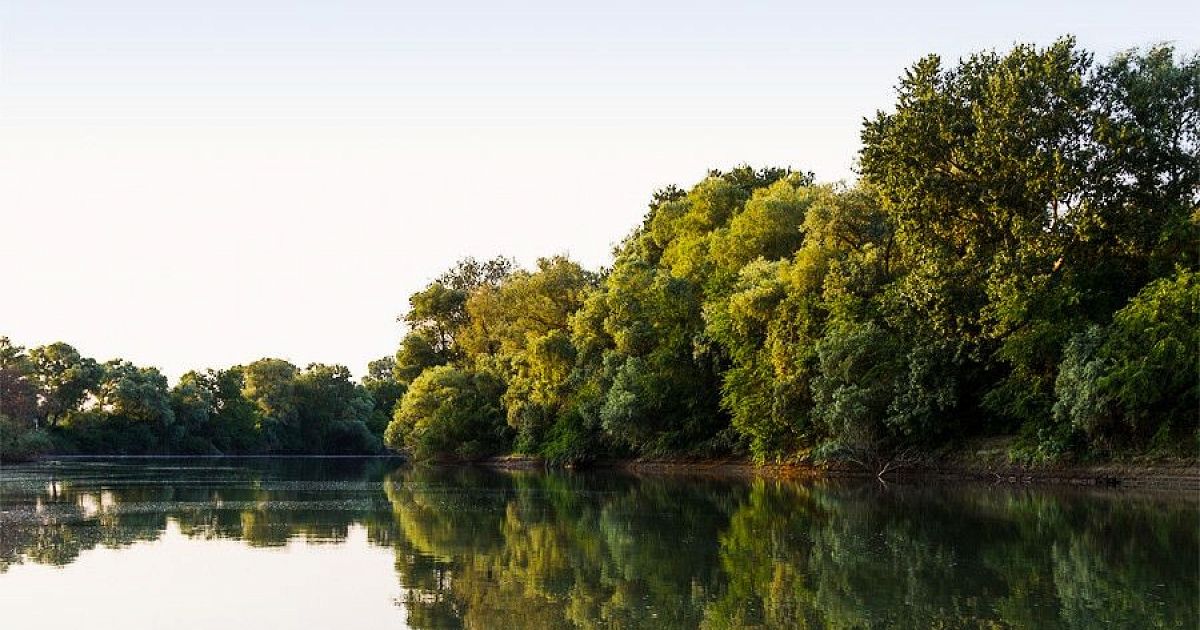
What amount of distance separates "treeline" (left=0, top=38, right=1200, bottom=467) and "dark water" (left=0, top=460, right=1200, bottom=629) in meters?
5.86

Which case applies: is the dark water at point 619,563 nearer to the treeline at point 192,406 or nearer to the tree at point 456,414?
the tree at point 456,414

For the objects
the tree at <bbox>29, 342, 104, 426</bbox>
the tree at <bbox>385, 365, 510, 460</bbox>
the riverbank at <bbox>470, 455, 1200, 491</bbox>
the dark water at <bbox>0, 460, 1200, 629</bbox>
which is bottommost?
the dark water at <bbox>0, 460, 1200, 629</bbox>

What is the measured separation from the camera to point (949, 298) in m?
47.5

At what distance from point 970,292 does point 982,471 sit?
23.4ft

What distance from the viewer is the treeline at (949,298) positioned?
4419 cm

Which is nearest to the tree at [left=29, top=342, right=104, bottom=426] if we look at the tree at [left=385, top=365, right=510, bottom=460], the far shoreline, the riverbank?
the tree at [left=385, top=365, right=510, bottom=460]

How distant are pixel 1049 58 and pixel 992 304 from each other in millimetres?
8789

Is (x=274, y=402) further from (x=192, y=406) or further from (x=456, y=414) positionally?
(x=456, y=414)

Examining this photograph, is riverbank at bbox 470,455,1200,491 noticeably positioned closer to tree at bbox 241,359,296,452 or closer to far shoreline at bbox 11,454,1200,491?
far shoreline at bbox 11,454,1200,491

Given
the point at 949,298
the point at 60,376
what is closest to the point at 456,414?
the point at 949,298

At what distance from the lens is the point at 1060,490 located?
42.1 m

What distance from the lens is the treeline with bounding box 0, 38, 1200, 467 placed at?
145 ft

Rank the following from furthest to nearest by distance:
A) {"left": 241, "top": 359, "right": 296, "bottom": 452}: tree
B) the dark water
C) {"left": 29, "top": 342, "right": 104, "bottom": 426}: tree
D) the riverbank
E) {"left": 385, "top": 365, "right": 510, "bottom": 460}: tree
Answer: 1. {"left": 241, "top": 359, "right": 296, "bottom": 452}: tree
2. {"left": 29, "top": 342, "right": 104, "bottom": 426}: tree
3. {"left": 385, "top": 365, "right": 510, "bottom": 460}: tree
4. the riverbank
5. the dark water

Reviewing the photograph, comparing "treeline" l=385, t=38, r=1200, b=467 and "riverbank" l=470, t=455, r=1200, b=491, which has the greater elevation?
"treeline" l=385, t=38, r=1200, b=467
